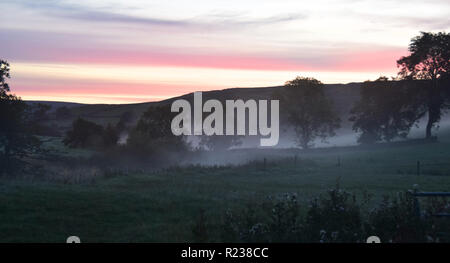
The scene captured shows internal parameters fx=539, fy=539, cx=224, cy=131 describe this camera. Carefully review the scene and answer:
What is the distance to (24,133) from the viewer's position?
5034cm

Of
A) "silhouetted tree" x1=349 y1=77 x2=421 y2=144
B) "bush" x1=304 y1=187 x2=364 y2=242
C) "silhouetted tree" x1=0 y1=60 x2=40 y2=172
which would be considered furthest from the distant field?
"silhouetted tree" x1=349 y1=77 x2=421 y2=144

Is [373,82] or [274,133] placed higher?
A: [373,82]

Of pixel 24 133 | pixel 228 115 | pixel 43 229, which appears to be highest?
pixel 228 115

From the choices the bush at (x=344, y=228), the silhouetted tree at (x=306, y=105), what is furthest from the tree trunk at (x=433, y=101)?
the bush at (x=344, y=228)

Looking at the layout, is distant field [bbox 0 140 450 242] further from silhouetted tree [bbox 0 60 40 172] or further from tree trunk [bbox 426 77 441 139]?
tree trunk [bbox 426 77 441 139]

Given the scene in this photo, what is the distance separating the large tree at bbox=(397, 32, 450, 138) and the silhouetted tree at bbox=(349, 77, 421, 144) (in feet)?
10.3

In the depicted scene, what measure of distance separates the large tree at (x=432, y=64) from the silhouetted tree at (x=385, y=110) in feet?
10.3

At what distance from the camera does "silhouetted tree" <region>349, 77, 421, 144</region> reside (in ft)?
283

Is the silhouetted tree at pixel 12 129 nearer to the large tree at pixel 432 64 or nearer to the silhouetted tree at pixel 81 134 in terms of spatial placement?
the silhouetted tree at pixel 81 134

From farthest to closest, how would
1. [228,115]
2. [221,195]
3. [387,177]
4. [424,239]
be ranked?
[228,115] < [387,177] < [221,195] < [424,239]
